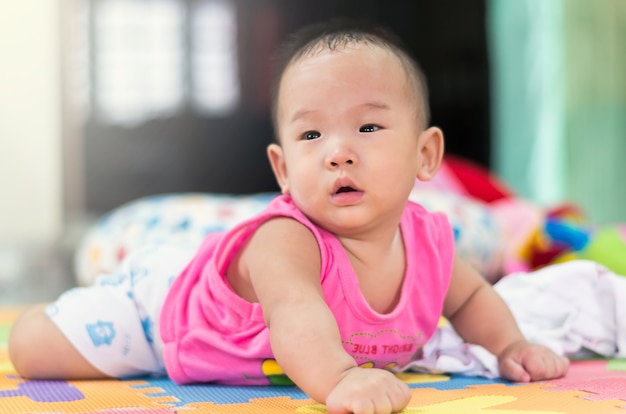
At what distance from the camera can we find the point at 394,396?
693 millimetres

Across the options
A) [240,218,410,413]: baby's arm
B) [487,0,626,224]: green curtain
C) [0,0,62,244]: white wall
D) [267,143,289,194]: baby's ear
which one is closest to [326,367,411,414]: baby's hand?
[240,218,410,413]: baby's arm

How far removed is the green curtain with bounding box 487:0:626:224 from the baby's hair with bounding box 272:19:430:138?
2844 millimetres

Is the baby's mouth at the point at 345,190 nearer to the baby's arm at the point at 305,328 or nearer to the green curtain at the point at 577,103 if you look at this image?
the baby's arm at the point at 305,328

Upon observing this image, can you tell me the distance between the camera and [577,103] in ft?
12.1

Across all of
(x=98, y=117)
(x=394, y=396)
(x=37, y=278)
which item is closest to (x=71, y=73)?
(x=98, y=117)

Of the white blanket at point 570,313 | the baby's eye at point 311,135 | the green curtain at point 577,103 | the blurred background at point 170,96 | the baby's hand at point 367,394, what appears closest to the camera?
the baby's hand at point 367,394

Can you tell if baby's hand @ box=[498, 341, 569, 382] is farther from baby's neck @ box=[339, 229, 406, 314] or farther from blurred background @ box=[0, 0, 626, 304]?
blurred background @ box=[0, 0, 626, 304]

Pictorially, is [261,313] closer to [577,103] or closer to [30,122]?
[577,103]

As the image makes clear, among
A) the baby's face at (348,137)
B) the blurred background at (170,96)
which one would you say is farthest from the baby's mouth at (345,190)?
the blurred background at (170,96)

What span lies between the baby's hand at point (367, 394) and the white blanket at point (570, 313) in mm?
388

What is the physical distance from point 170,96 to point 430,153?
3.47m

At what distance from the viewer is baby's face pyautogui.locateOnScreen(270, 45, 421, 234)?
88cm

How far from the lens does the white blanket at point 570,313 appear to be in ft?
3.77

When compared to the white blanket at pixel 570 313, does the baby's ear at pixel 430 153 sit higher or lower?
higher
